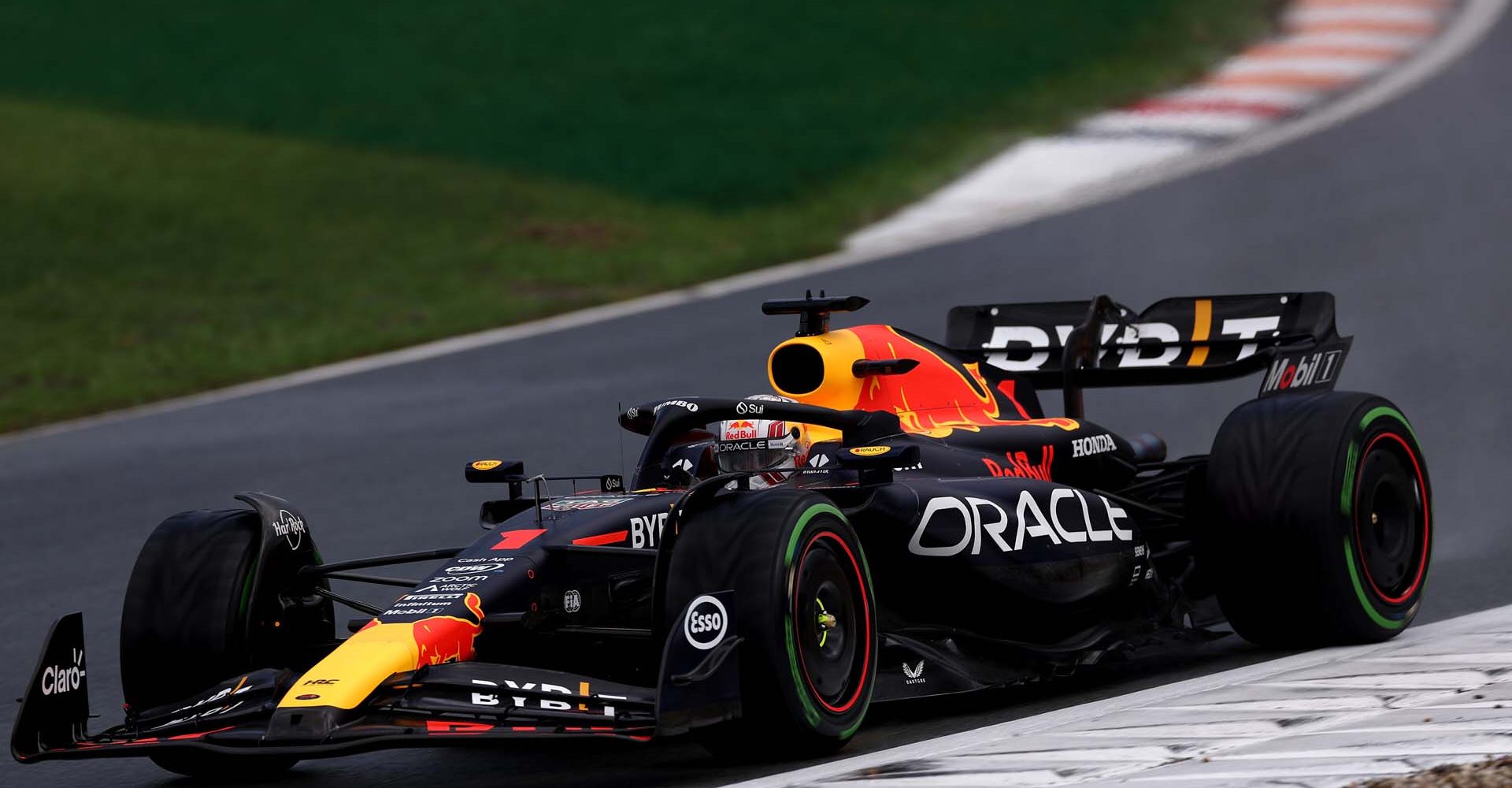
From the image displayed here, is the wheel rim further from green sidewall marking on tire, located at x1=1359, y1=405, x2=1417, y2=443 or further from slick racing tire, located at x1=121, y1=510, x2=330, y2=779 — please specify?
slick racing tire, located at x1=121, y1=510, x2=330, y2=779

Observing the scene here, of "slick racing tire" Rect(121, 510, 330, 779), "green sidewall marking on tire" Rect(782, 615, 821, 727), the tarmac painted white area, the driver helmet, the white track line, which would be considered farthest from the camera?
the tarmac painted white area

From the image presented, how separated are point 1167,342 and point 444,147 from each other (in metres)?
15.5

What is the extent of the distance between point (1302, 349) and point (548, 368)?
759cm

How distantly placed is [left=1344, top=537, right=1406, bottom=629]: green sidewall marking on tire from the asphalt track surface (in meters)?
0.24

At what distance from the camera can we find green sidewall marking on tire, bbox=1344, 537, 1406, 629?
7211 millimetres

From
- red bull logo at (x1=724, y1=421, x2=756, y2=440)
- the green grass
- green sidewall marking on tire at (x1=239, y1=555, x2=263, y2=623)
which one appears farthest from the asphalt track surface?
the green grass

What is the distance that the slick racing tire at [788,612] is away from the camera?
228 inches

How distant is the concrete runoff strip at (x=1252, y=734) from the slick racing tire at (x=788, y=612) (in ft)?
0.52

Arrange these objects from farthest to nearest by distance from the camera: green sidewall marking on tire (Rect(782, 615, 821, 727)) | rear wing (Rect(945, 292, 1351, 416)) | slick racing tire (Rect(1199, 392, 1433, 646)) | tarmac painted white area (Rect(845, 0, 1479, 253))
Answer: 1. tarmac painted white area (Rect(845, 0, 1479, 253))
2. rear wing (Rect(945, 292, 1351, 416))
3. slick racing tire (Rect(1199, 392, 1433, 646))
4. green sidewall marking on tire (Rect(782, 615, 821, 727))

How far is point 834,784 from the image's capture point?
18.1 ft

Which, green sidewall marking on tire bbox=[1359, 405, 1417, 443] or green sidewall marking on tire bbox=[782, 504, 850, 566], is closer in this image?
green sidewall marking on tire bbox=[782, 504, 850, 566]

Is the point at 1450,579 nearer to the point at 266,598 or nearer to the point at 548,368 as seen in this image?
the point at 266,598

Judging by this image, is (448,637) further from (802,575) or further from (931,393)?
(931,393)

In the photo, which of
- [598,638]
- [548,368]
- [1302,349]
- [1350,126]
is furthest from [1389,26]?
[598,638]
